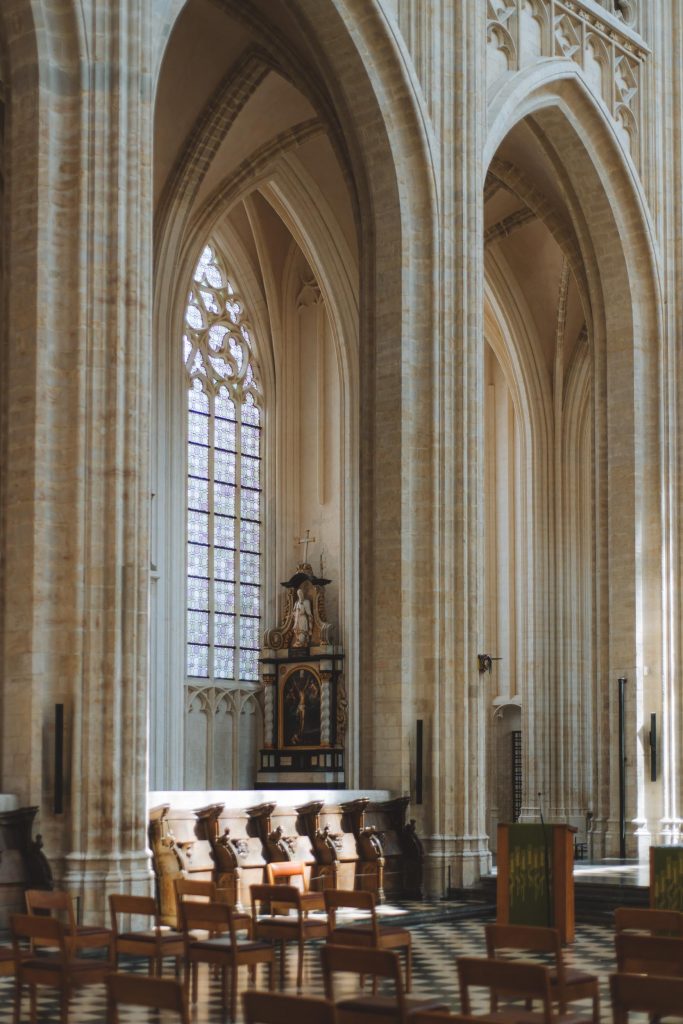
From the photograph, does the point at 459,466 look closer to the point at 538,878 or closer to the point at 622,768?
the point at 622,768

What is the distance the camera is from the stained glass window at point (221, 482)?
94.1 feet

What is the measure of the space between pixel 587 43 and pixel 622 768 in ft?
37.4

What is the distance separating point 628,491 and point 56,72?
12.4 metres

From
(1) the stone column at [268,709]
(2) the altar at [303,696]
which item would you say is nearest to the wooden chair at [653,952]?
(2) the altar at [303,696]

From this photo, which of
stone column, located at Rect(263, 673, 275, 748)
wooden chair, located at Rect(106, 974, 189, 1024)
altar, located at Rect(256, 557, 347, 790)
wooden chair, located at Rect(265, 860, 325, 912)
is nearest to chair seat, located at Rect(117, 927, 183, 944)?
wooden chair, located at Rect(265, 860, 325, 912)

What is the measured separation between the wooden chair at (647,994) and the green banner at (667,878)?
720 centimetres

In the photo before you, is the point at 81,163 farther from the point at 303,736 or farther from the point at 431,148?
the point at 303,736

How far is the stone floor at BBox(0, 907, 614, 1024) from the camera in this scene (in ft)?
34.0

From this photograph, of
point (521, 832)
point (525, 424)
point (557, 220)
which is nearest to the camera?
point (521, 832)

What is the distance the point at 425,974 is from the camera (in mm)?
12352

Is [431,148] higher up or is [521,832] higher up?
[431,148]

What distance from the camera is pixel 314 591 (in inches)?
1139

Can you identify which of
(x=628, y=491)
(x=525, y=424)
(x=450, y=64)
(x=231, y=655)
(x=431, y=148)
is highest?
(x=450, y=64)

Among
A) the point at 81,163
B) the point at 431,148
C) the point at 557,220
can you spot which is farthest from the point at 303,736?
the point at 81,163
